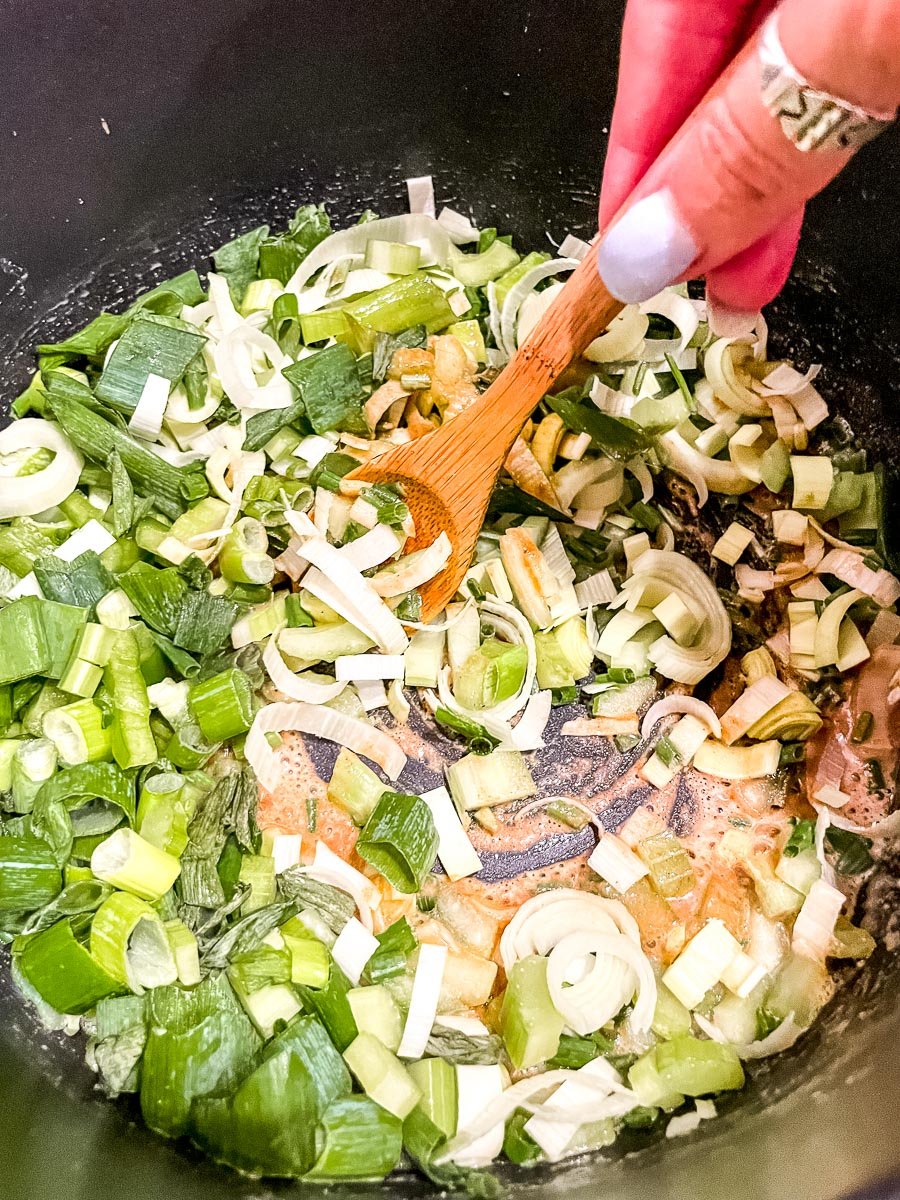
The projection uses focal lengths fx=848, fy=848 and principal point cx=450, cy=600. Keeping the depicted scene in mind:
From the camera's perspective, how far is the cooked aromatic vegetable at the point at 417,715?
1.23 m

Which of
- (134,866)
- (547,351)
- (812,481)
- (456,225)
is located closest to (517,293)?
(456,225)

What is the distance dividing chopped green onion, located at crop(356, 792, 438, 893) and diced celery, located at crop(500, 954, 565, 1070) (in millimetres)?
225

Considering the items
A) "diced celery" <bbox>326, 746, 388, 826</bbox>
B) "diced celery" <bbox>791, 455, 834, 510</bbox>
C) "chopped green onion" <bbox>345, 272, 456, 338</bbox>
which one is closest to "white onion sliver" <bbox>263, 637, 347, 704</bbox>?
"diced celery" <bbox>326, 746, 388, 826</bbox>

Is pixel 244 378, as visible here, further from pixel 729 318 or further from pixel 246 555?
pixel 729 318

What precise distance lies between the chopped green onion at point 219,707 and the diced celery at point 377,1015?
463 millimetres

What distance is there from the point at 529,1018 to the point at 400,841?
0.33 m

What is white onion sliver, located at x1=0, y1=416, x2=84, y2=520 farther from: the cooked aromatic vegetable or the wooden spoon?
the wooden spoon

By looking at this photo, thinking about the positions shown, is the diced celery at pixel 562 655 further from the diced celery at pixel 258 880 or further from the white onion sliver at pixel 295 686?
the diced celery at pixel 258 880

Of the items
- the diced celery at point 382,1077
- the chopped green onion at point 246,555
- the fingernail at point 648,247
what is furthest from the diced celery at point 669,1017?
the fingernail at point 648,247

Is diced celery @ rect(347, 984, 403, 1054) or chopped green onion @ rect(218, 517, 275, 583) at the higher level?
chopped green onion @ rect(218, 517, 275, 583)

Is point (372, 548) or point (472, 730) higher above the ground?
point (372, 548)

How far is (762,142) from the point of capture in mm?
712

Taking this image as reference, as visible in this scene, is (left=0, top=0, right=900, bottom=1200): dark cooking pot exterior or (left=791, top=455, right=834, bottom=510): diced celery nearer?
(left=0, top=0, right=900, bottom=1200): dark cooking pot exterior

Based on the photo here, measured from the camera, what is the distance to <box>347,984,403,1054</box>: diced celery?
50.0 inches
